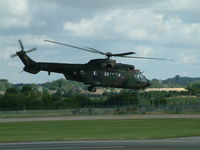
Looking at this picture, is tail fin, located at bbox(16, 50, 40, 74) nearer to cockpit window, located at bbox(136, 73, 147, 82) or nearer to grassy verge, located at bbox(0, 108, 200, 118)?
cockpit window, located at bbox(136, 73, 147, 82)

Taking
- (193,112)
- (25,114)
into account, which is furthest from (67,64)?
(193,112)

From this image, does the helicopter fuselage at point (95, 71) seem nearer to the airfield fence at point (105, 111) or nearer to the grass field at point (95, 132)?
the grass field at point (95, 132)

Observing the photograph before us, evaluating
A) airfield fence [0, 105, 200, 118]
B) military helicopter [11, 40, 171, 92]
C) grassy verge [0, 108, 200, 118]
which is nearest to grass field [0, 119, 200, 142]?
military helicopter [11, 40, 171, 92]

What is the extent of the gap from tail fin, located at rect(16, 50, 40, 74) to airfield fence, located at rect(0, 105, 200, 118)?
3571 cm

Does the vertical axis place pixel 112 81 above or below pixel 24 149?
above

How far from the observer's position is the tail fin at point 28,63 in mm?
51906

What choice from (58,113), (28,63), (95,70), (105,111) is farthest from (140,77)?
(105,111)

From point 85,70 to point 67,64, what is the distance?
184cm

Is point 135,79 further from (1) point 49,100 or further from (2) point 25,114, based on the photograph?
(1) point 49,100

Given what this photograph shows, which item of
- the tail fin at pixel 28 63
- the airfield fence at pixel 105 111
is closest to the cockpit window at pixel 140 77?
the tail fin at pixel 28 63

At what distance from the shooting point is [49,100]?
13438 cm

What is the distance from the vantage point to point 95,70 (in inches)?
2083

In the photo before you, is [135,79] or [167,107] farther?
[167,107]

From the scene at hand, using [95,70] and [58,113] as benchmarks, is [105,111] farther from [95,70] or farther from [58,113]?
[95,70]
